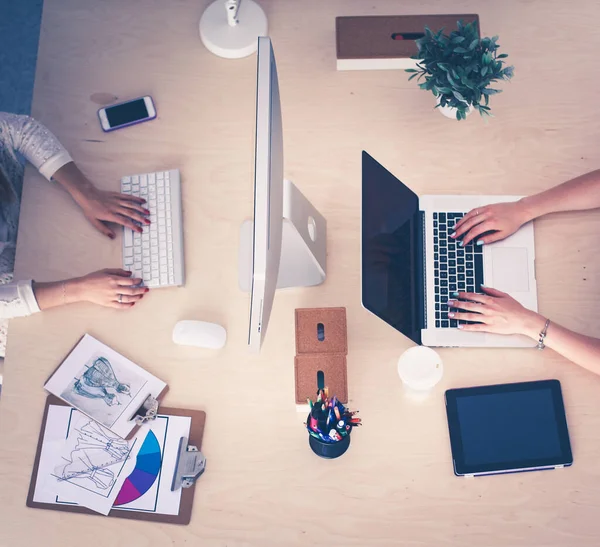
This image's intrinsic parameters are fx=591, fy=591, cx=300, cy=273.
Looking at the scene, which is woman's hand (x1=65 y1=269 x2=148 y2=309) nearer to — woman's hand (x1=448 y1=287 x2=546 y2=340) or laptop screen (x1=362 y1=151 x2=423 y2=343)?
laptop screen (x1=362 y1=151 x2=423 y2=343)

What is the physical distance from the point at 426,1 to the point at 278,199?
2.65 feet

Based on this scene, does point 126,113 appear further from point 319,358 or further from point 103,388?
point 319,358

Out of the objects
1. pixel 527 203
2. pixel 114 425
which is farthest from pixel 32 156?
pixel 527 203

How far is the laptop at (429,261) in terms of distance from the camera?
3.89 ft

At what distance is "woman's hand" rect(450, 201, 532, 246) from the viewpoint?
1290 millimetres

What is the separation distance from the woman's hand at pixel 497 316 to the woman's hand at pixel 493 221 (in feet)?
0.45

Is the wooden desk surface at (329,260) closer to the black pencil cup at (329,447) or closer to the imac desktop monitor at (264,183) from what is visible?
the black pencil cup at (329,447)

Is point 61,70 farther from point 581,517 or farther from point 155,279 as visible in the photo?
point 581,517

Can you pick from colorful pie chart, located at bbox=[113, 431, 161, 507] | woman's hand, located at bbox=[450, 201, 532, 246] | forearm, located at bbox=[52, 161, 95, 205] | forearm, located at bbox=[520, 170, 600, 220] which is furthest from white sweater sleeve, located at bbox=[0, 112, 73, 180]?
forearm, located at bbox=[520, 170, 600, 220]

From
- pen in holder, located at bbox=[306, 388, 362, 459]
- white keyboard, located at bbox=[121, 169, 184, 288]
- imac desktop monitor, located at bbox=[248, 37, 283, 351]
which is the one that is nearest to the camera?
imac desktop monitor, located at bbox=[248, 37, 283, 351]

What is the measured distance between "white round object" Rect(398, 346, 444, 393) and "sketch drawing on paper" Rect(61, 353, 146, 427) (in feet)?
1.81

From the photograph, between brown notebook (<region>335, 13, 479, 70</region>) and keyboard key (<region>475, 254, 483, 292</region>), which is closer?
keyboard key (<region>475, 254, 483, 292</region>)

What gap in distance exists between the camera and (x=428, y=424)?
122 cm

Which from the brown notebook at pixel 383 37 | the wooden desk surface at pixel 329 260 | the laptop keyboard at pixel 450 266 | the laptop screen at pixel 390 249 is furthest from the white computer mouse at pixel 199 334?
the brown notebook at pixel 383 37
